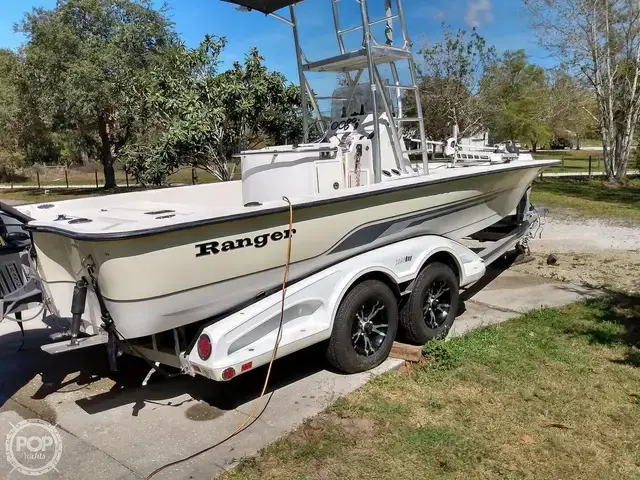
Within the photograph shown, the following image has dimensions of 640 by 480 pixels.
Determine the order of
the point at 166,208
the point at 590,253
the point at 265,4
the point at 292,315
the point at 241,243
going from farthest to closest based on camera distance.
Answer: the point at 590,253
the point at 265,4
the point at 166,208
the point at 292,315
the point at 241,243

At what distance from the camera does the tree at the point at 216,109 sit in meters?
A: 12.2

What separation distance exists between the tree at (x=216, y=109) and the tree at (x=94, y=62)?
6.48 meters

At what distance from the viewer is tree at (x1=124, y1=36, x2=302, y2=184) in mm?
12188

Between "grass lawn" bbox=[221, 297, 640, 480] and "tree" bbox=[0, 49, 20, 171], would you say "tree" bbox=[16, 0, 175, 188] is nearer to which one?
"tree" bbox=[0, 49, 20, 171]

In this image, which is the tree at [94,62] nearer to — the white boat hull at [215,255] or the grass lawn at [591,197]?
the grass lawn at [591,197]

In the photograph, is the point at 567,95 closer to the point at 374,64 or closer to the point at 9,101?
the point at 374,64

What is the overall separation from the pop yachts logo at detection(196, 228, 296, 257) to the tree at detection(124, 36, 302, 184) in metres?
8.63

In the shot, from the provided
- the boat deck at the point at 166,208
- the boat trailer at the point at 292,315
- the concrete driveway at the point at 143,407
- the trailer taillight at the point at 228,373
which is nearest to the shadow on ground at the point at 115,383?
the concrete driveway at the point at 143,407

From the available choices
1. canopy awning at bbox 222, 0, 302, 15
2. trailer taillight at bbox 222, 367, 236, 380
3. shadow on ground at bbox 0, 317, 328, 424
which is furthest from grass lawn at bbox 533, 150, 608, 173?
trailer taillight at bbox 222, 367, 236, 380

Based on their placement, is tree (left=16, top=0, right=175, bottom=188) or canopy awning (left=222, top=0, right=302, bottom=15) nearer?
canopy awning (left=222, top=0, right=302, bottom=15)

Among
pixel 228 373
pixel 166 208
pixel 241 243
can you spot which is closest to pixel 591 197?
pixel 166 208

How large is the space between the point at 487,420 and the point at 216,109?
32.8 ft

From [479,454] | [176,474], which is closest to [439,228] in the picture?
[479,454]

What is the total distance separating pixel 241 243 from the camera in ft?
12.3
